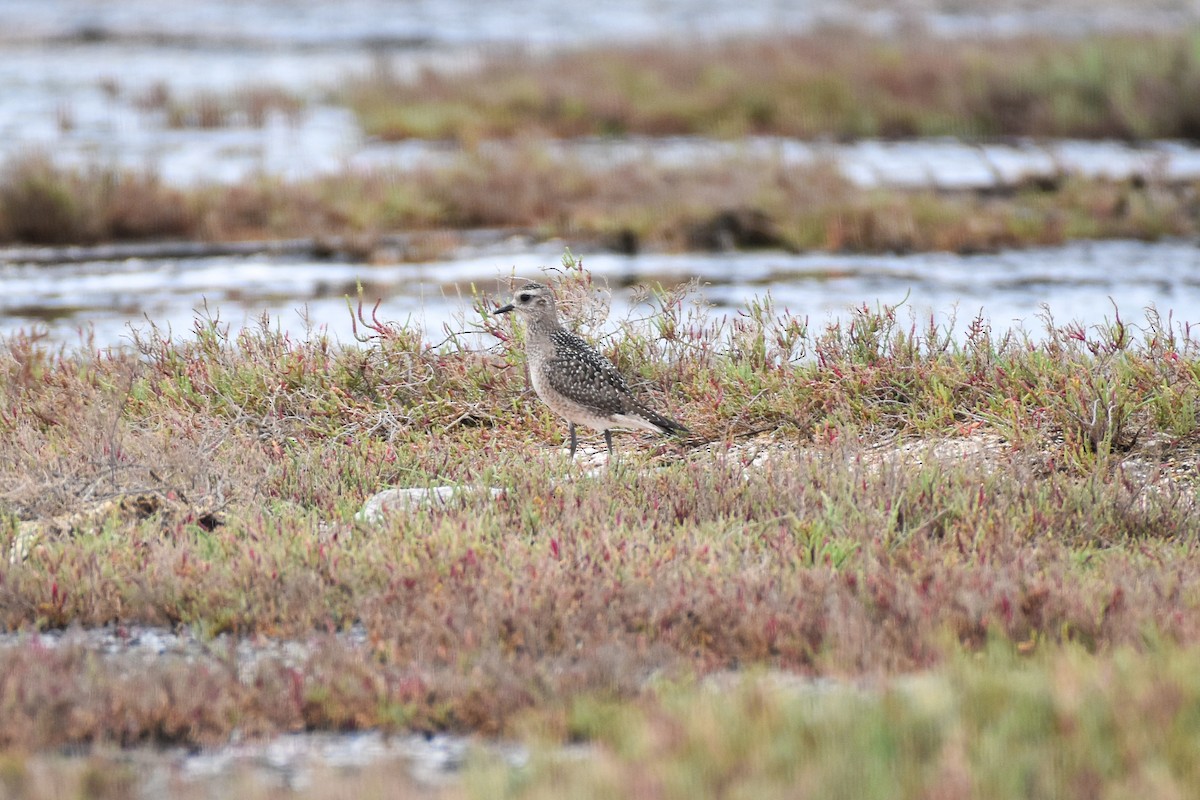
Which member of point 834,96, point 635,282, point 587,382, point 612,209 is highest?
point 834,96

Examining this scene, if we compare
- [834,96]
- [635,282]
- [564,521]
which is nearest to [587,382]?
[564,521]

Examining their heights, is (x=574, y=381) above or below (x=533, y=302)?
below

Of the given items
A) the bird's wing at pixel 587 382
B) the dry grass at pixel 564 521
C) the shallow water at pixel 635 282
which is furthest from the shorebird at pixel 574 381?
the shallow water at pixel 635 282

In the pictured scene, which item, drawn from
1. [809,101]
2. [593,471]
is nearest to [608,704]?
[593,471]

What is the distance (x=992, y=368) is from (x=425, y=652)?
16.5ft

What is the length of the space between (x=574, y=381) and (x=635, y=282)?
32.4 ft

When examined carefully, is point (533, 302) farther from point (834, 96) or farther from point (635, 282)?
point (834, 96)

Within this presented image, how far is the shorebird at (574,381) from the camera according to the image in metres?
8.48

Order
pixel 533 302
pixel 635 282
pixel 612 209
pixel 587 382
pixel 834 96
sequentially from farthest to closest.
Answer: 1. pixel 834 96
2. pixel 612 209
3. pixel 635 282
4. pixel 533 302
5. pixel 587 382

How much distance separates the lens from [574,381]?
8469 mm

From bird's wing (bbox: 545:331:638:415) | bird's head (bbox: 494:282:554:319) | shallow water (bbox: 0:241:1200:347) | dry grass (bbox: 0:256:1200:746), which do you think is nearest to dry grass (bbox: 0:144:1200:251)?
shallow water (bbox: 0:241:1200:347)

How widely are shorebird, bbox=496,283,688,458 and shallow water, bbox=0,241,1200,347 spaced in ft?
18.9

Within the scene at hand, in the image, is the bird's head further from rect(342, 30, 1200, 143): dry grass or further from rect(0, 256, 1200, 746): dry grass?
rect(342, 30, 1200, 143): dry grass

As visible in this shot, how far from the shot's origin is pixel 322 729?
544cm
